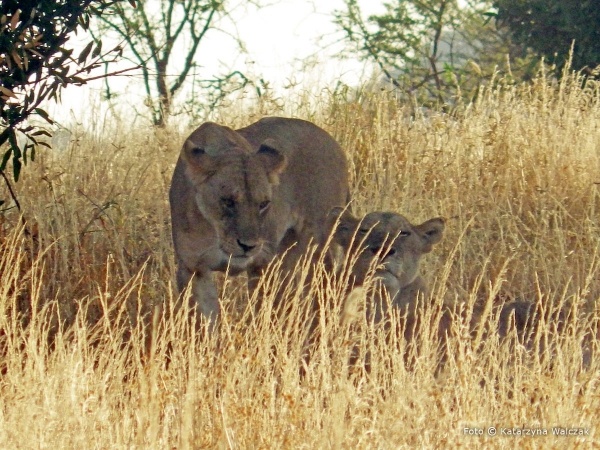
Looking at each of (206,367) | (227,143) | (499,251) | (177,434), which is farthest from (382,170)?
(177,434)

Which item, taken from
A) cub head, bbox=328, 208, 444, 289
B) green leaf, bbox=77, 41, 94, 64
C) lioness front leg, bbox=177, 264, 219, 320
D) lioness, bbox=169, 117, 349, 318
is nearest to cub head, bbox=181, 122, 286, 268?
lioness, bbox=169, 117, 349, 318

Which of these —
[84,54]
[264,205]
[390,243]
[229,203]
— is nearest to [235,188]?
[229,203]

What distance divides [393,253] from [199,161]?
1.33 m

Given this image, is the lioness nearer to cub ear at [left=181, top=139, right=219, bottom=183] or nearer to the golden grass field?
cub ear at [left=181, top=139, right=219, bottom=183]

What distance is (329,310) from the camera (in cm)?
454

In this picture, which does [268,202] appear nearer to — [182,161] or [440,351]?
[182,161]

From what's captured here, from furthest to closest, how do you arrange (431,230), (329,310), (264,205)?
(431,230) < (264,205) < (329,310)

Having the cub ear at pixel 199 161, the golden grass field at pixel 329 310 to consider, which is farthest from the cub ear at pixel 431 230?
the cub ear at pixel 199 161

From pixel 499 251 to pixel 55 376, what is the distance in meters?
4.56

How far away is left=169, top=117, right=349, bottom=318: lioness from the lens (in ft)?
19.9

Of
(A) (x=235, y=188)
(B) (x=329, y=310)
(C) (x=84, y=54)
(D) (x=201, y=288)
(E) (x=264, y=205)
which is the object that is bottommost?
(D) (x=201, y=288)

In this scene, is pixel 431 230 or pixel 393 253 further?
pixel 431 230

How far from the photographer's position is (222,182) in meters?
6.14

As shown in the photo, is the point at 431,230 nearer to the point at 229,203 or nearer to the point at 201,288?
the point at 229,203
